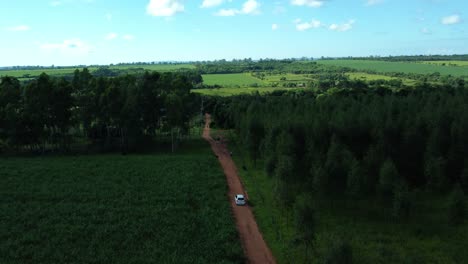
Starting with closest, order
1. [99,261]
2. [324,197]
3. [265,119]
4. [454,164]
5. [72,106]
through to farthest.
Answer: [99,261], [324,197], [454,164], [265,119], [72,106]

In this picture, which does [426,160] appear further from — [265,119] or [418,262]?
[265,119]

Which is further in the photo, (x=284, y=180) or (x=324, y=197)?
(x=324, y=197)

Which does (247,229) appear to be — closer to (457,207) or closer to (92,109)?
(457,207)

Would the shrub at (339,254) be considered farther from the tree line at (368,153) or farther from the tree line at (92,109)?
the tree line at (92,109)

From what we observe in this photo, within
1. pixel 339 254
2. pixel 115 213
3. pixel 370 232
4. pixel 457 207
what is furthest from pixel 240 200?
pixel 457 207

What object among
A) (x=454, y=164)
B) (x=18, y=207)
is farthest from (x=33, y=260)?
(x=454, y=164)
